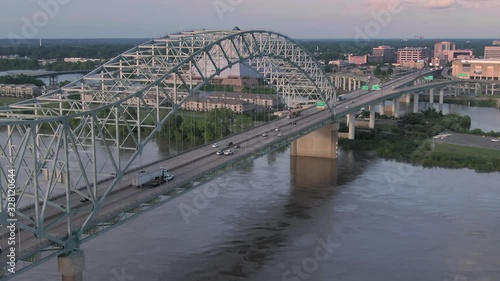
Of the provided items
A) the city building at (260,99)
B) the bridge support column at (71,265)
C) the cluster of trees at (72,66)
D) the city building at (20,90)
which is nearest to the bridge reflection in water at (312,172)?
the bridge support column at (71,265)

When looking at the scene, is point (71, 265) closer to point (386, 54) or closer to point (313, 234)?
point (313, 234)

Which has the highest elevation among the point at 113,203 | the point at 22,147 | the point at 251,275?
the point at 22,147

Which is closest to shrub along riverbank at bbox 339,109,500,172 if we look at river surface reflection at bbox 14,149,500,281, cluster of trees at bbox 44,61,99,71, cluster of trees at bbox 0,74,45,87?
river surface reflection at bbox 14,149,500,281

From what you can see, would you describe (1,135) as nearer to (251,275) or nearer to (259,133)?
(259,133)

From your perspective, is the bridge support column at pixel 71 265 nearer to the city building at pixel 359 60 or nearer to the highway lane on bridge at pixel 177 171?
the highway lane on bridge at pixel 177 171

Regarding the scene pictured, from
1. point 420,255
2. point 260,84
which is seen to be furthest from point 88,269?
point 260,84

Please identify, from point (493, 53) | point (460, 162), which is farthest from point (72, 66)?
point (493, 53)

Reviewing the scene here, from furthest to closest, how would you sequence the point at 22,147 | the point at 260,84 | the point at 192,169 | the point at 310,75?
the point at 260,84 → the point at 310,75 → the point at 192,169 → the point at 22,147
